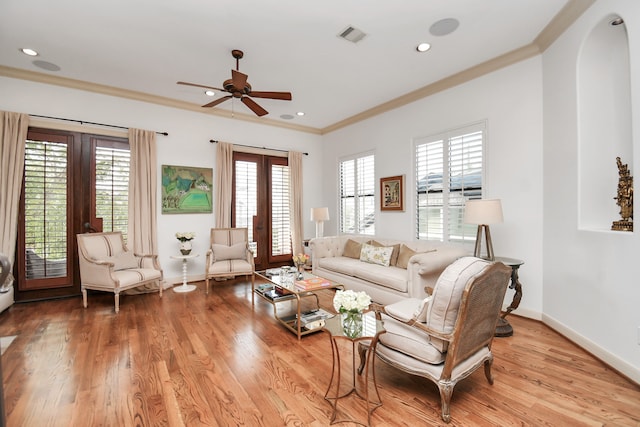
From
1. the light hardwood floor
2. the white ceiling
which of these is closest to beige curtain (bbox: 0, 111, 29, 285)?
the white ceiling

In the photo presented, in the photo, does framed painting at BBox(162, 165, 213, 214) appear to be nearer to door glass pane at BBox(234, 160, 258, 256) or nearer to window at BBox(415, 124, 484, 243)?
door glass pane at BBox(234, 160, 258, 256)

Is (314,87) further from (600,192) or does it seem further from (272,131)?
(600,192)

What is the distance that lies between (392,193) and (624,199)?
288cm

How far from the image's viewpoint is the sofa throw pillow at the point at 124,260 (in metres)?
4.17

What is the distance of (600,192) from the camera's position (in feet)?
9.16

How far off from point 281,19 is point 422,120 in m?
2.62

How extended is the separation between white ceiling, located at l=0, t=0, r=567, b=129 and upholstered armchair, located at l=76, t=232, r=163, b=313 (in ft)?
7.73

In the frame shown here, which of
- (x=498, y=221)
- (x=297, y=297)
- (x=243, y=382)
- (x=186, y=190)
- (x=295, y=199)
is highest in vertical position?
(x=186, y=190)

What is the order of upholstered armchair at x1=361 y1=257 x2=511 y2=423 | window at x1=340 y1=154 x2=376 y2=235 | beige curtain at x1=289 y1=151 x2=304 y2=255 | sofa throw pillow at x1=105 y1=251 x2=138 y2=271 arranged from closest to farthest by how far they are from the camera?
1. upholstered armchair at x1=361 y1=257 x2=511 y2=423
2. sofa throw pillow at x1=105 y1=251 x2=138 y2=271
3. window at x1=340 y1=154 x2=376 y2=235
4. beige curtain at x1=289 y1=151 x2=304 y2=255

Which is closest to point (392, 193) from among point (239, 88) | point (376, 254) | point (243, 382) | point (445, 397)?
point (376, 254)

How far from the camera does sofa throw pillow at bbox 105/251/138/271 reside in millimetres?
4167

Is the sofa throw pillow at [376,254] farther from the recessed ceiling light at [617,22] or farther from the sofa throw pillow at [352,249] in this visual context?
the recessed ceiling light at [617,22]

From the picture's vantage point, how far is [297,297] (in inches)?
121

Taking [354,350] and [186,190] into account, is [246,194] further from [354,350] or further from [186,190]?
[354,350]
